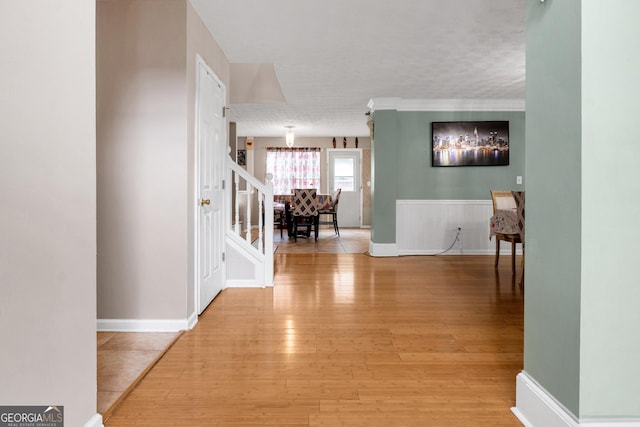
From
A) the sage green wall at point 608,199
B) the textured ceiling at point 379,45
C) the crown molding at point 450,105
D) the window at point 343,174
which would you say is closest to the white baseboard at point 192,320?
the textured ceiling at point 379,45

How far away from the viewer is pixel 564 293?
1.44 m

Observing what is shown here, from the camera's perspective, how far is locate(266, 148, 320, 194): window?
10586mm

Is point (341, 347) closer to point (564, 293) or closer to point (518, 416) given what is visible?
point (518, 416)

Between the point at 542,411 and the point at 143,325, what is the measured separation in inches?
95.7

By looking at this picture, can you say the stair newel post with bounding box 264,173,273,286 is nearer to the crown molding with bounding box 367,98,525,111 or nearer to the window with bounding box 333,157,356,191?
the crown molding with bounding box 367,98,525,111

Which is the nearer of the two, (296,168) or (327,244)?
(327,244)

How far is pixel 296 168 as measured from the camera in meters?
10.6

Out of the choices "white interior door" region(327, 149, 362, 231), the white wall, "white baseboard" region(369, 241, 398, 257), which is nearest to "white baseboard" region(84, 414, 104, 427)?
the white wall

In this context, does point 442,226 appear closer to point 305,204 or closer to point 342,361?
point 305,204

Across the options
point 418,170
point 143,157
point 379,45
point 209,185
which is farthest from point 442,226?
point 143,157

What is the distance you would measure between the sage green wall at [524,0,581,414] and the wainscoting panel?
4.63m

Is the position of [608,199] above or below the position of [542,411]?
above

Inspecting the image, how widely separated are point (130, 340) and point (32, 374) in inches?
58.6

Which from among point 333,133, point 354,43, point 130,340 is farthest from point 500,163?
point 130,340
